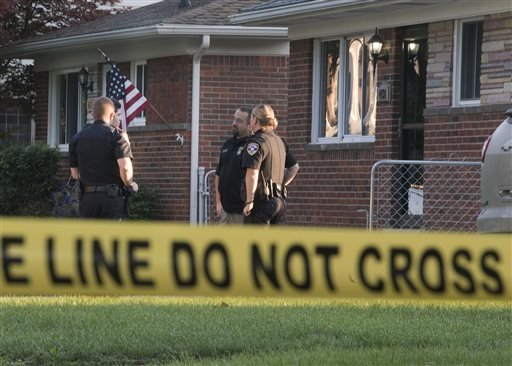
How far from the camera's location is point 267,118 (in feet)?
35.7

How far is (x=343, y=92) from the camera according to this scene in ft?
58.0

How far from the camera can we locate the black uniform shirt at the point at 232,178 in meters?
11.1

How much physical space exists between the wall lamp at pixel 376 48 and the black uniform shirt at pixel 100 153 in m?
5.75

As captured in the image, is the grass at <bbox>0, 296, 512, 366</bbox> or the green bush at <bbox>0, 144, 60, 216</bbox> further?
the green bush at <bbox>0, 144, 60, 216</bbox>

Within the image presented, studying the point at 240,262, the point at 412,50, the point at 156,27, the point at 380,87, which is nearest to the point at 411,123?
the point at 380,87

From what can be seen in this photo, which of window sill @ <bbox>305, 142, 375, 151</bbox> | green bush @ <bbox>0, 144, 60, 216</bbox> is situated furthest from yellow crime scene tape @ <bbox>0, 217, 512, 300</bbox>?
green bush @ <bbox>0, 144, 60, 216</bbox>

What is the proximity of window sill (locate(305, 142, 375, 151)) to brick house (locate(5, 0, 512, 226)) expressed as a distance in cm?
2

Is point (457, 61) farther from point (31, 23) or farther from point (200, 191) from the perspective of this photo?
point (31, 23)

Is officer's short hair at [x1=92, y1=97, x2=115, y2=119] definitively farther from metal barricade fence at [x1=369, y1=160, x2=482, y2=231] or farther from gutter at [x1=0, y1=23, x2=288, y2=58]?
gutter at [x1=0, y1=23, x2=288, y2=58]

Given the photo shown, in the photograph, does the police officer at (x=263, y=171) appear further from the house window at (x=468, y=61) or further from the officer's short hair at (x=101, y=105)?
the house window at (x=468, y=61)

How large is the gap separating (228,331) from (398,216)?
7.51 meters

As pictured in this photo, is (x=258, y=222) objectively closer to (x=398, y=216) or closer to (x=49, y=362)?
(x=49, y=362)

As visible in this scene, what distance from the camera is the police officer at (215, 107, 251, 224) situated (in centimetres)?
1113

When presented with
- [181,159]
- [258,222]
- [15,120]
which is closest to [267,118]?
[258,222]
